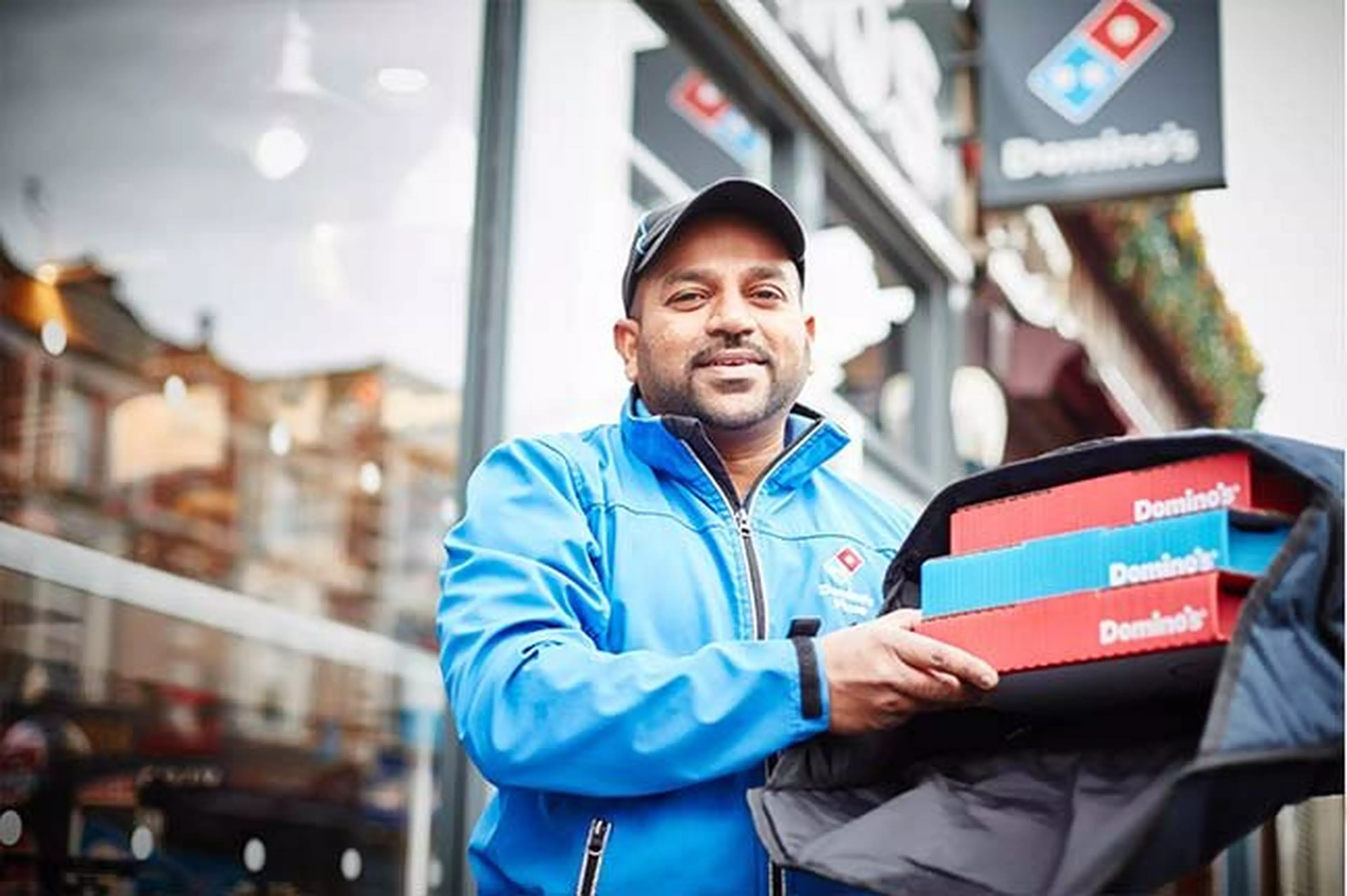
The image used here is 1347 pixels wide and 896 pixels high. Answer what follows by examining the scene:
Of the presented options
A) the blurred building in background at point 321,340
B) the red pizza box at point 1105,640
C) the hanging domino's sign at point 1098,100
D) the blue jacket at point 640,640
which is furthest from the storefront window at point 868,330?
the red pizza box at point 1105,640

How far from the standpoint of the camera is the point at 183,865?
5.79 metres

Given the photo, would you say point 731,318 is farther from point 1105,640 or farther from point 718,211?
point 1105,640

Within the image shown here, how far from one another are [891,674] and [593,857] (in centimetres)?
47

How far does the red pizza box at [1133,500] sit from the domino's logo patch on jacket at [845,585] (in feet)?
→ 1.10

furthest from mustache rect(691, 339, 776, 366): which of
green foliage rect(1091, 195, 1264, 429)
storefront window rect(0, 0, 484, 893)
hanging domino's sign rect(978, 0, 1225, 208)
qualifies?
green foliage rect(1091, 195, 1264, 429)

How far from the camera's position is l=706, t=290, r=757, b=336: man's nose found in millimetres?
2447

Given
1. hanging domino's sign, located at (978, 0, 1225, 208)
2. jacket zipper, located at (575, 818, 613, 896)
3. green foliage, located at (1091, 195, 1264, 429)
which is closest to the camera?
jacket zipper, located at (575, 818, 613, 896)

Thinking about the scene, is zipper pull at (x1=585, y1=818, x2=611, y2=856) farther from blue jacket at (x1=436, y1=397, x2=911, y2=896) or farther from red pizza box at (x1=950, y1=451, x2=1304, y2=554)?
red pizza box at (x1=950, y1=451, x2=1304, y2=554)

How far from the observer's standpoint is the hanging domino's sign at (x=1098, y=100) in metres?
5.40

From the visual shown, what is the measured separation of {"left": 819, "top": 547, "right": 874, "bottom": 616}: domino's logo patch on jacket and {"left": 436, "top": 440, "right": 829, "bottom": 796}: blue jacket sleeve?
0.29 meters

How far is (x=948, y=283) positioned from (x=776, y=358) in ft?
21.5

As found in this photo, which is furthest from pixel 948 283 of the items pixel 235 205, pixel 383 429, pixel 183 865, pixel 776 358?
pixel 776 358

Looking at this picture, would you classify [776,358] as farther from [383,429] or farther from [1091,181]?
[383,429]

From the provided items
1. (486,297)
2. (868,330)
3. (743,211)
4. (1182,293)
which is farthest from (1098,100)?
(1182,293)
